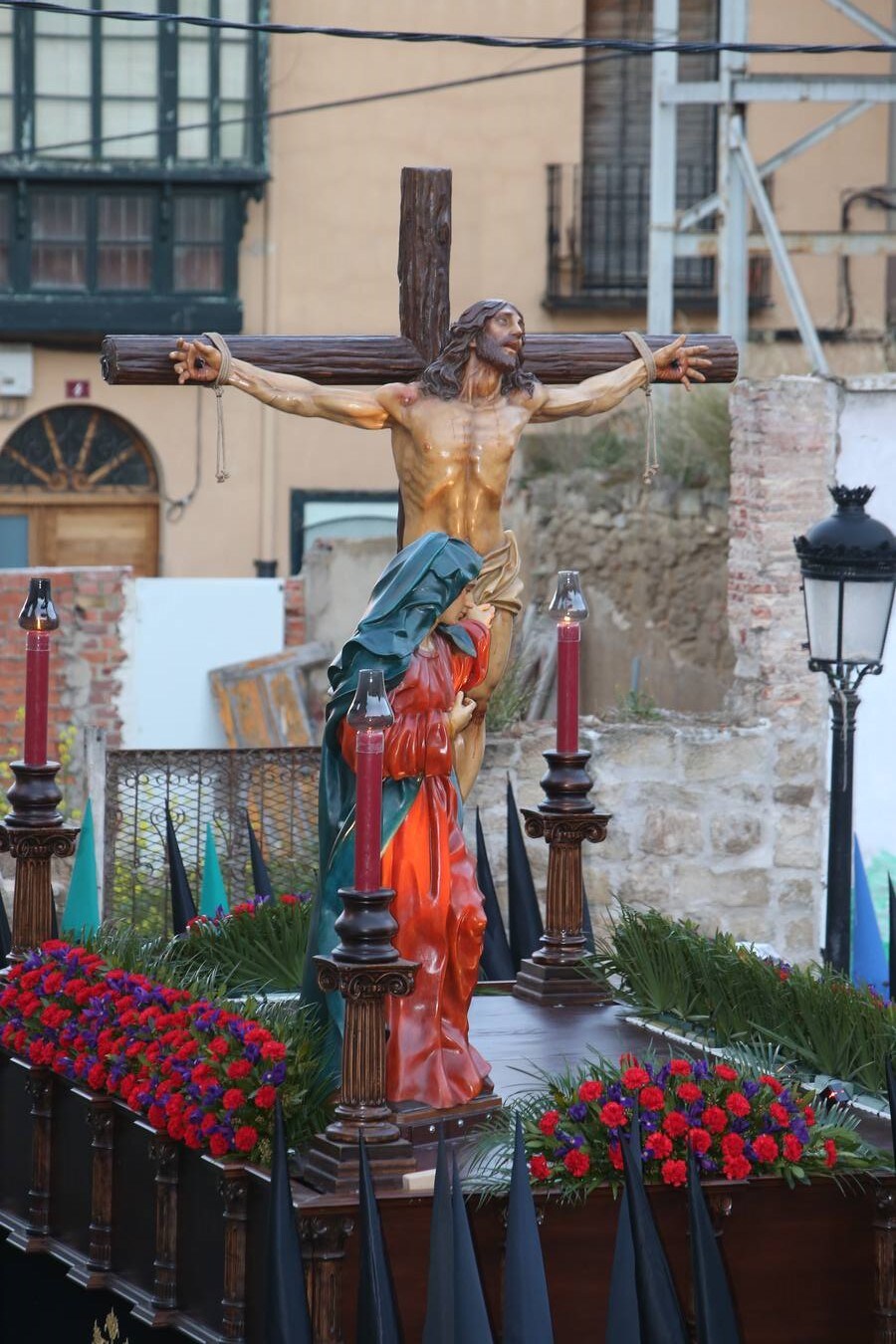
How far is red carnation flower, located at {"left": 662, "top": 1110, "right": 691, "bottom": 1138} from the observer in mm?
5398

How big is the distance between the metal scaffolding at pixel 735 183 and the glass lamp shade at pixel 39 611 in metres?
5.28

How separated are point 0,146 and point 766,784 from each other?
10.6 m

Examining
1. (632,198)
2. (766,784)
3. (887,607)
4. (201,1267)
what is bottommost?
(201,1267)

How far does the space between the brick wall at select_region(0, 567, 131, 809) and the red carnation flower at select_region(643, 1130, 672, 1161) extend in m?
5.96

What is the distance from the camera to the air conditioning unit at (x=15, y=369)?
1842 centimetres

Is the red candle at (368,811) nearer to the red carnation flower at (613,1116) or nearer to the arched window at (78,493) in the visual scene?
the red carnation flower at (613,1116)

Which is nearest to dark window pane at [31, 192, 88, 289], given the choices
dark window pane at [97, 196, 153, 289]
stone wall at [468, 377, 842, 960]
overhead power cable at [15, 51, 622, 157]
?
dark window pane at [97, 196, 153, 289]

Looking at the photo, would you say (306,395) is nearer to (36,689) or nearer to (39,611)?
(39,611)

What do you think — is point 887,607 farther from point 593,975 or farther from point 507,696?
point 507,696

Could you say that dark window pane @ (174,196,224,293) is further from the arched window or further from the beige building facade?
the arched window

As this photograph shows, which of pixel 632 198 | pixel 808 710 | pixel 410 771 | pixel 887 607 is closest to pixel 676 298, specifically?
pixel 632 198

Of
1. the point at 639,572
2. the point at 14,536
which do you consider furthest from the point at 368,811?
the point at 14,536

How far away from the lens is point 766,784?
985 cm

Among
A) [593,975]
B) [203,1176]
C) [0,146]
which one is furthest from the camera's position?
[0,146]
